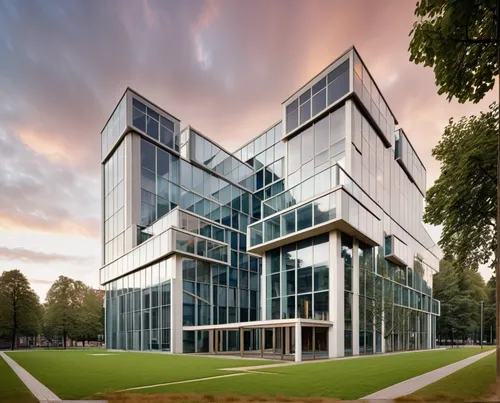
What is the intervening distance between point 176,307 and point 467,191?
25.0 m

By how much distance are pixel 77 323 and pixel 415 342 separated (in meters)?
46.5

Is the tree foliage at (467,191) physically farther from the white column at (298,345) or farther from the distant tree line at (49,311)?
the distant tree line at (49,311)

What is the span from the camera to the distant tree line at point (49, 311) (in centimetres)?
4991

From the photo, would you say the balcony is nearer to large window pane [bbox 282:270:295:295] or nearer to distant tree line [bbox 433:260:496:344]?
large window pane [bbox 282:270:295:295]

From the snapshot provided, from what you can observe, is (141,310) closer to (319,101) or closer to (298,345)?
(298,345)

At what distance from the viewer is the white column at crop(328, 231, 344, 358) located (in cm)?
2777

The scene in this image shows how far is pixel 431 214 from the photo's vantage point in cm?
2033

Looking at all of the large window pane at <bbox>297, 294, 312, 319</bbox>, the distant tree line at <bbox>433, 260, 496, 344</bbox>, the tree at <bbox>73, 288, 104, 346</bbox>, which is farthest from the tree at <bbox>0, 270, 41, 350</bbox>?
the distant tree line at <bbox>433, 260, 496, 344</bbox>

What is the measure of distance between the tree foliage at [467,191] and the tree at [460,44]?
3.95 metres

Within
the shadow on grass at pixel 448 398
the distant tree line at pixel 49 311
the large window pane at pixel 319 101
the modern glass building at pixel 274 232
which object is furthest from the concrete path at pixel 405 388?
the distant tree line at pixel 49 311

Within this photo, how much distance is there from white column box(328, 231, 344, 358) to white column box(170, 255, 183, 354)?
12939mm

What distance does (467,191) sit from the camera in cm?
1658

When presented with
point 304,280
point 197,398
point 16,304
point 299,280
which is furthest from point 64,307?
point 197,398

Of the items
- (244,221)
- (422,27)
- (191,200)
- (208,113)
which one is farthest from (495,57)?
(244,221)
